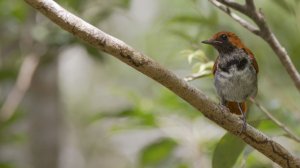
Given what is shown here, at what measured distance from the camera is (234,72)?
2680 millimetres

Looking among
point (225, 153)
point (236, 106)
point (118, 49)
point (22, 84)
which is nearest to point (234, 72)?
point (236, 106)

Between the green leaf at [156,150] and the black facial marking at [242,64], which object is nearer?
the black facial marking at [242,64]

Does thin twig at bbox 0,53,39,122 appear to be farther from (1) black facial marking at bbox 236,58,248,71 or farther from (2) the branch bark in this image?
(2) the branch bark

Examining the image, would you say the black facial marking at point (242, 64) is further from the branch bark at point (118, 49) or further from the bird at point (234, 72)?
the branch bark at point (118, 49)

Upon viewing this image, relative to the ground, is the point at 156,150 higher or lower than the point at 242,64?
lower

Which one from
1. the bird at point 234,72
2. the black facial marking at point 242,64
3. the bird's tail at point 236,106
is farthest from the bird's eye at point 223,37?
the bird's tail at point 236,106

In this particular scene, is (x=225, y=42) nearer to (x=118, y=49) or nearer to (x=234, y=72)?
(x=234, y=72)

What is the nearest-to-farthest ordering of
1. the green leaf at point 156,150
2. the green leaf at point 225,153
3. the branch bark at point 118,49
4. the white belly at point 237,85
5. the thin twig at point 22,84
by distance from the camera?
the branch bark at point 118,49 < the green leaf at point 225,153 < the white belly at point 237,85 < the green leaf at point 156,150 < the thin twig at point 22,84

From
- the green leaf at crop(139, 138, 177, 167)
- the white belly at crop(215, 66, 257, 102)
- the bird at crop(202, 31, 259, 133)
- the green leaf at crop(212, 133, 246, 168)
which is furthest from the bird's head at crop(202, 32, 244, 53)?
the green leaf at crop(139, 138, 177, 167)

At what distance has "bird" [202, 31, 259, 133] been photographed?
2.59 meters

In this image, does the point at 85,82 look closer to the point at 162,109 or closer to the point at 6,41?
the point at 6,41

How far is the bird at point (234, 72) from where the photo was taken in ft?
8.50

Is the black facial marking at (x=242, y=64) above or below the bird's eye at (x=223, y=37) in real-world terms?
below

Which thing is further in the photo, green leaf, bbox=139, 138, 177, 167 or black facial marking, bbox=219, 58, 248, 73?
green leaf, bbox=139, 138, 177, 167
